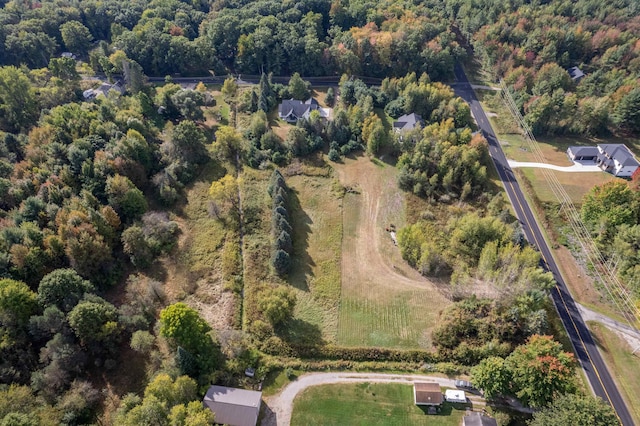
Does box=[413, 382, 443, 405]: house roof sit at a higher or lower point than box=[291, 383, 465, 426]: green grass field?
higher

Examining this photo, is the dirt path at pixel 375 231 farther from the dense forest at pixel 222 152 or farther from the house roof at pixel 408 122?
the house roof at pixel 408 122

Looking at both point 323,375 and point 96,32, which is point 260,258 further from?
point 96,32

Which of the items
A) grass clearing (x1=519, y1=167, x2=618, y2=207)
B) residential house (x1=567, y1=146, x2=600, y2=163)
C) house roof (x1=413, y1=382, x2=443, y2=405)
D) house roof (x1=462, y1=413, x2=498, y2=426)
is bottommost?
house roof (x1=413, y1=382, x2=443, y2=405)

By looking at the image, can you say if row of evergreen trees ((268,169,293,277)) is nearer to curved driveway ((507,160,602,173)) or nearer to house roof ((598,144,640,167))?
curved driveway ((507,160,602,173))

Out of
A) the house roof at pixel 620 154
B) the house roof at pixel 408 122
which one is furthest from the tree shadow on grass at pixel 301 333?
the house roof at pixel 620 154

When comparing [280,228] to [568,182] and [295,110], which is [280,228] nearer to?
[295,110]

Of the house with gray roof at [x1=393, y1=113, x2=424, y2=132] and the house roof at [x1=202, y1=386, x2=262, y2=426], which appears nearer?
the house roof at [x1=202, y1=386, x2=262, y2=426]

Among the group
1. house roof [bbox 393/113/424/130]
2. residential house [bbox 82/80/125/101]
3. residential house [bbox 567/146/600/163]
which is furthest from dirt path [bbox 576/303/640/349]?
residential house [bbox 82/80/125/101]

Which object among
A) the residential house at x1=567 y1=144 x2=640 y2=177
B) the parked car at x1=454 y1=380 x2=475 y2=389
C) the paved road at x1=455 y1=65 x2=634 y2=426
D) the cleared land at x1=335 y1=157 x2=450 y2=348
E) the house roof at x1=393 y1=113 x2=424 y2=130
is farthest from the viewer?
the house roof at x1=393 y1=113 x2=424 y2=130

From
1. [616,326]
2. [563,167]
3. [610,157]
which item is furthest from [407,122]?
[616,326]
